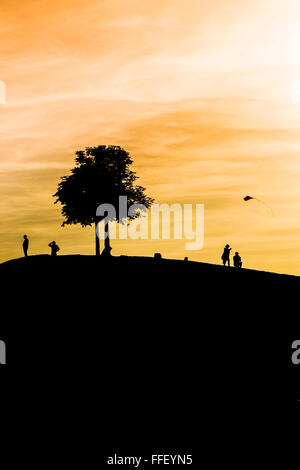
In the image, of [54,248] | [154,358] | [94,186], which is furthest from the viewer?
[94,186]

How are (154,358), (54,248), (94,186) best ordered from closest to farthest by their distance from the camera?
(154,358) < (54,248) < (94,186)

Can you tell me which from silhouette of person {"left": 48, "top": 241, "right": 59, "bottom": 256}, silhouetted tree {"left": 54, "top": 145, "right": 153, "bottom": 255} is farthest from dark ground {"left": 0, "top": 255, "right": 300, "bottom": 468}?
silhouetted tree {"left": 54, "top": 145, "right": 153, "bottom": 255}

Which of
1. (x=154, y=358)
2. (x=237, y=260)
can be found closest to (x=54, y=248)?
(x=237, y=260)

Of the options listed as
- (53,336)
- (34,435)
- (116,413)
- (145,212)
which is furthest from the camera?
(145,212)

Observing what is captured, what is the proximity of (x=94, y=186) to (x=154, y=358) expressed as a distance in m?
54.1

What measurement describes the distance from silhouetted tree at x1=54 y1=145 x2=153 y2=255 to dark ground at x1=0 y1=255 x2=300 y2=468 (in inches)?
1264

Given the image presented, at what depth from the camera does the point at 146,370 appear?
37281 millimetres

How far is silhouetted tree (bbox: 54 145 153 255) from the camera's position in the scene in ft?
297

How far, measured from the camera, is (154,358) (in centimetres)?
3881

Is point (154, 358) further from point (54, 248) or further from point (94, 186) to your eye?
point (94, 186)

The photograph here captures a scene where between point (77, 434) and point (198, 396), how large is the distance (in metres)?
7.19

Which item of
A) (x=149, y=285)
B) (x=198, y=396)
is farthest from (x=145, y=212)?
(x=198, y=396)

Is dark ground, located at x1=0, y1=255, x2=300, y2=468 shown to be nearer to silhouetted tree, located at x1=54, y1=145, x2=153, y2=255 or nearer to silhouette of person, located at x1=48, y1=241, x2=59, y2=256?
silhouette of person, located at x1=48, y1=241, x2=59, y2=256
